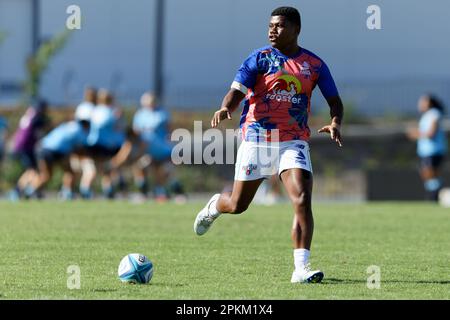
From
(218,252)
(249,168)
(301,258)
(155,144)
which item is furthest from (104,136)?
(301,258)

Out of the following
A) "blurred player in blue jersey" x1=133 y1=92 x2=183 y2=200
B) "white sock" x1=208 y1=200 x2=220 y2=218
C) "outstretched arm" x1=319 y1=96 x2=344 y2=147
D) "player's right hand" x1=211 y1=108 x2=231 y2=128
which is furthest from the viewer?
"blurred player in blue jersey" x1=133 y1=92 x2=183 y2=200

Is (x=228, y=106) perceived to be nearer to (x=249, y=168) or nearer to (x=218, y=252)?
(x=249, y=168)

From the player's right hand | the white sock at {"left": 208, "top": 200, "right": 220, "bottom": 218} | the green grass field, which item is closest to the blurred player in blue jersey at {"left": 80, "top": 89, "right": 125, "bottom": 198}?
the green grass field

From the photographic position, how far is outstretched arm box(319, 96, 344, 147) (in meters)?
9.57

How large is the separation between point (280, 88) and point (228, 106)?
1.80 feet

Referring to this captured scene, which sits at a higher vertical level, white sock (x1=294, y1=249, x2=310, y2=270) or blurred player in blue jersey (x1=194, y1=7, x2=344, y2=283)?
blurred player in blue jersey (x1=194, y1=7, x2=344, y2=283)

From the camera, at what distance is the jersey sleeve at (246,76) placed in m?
9.71

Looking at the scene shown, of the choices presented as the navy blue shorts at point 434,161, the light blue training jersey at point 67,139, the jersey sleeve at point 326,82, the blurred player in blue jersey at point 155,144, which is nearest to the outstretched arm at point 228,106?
the jersey sleeve at point 326,82

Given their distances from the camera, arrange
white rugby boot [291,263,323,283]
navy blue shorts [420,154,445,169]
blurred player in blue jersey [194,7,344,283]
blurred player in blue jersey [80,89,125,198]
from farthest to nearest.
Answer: blurred player in blue jersey [80,89,125,198] → navy blue shorts [420,154,445,169] → blurred player in blue jersey [194,7,344,283] → white rugby boot [291,263,323,283]

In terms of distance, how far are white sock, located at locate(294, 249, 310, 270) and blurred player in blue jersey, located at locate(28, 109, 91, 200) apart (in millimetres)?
14058

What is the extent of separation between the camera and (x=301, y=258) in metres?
9.22

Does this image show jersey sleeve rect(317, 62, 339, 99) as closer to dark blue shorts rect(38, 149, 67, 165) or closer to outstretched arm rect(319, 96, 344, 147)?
outstretched arm rect(319, 96, 344, 147)

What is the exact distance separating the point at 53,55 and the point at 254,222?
52.9ft

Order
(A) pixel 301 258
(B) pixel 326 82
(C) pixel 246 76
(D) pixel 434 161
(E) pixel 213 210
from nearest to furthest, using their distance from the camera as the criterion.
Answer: (A) pixel 301 258 < (C) pixel 246 76 < (B) pixel 326 82 < (E) pixel 213 210 < (D) pixel 434 161
